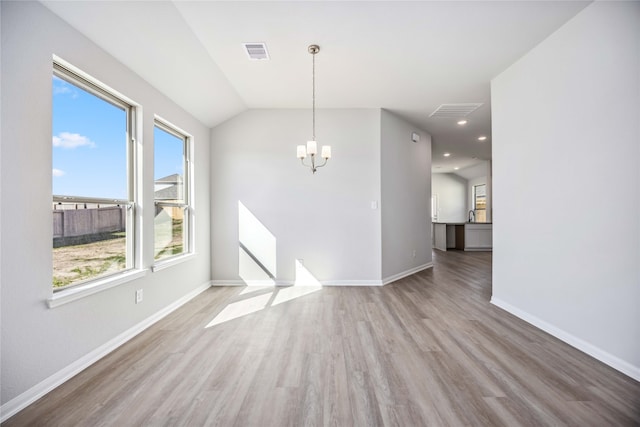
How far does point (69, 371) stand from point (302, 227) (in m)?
2.96

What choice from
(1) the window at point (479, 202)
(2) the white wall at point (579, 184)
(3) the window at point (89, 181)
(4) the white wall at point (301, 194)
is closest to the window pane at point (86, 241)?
(3) the window at point (89, 181)

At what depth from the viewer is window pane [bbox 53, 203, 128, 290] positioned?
6.57 feet

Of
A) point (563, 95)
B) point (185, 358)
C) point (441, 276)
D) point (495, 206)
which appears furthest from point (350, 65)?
point (441, 276)

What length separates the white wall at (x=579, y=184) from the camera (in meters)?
1.94

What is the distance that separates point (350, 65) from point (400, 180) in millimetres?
2271

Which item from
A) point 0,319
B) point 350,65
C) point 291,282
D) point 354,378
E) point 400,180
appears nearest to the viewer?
point 0,319

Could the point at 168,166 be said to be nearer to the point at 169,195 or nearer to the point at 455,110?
the point at 169,195

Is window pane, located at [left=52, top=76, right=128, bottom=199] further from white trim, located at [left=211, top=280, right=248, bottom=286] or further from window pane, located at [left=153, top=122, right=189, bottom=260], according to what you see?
white trim, located at [left=211, top=280, right=248, bottom=286]

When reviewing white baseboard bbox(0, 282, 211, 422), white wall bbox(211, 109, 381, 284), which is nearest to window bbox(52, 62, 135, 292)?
white baseboard bbox(0, 282, 211, 422)

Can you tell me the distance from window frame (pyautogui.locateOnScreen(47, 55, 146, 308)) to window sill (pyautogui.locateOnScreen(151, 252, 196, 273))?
0.23 metres

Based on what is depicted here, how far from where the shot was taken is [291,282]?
14.1ft

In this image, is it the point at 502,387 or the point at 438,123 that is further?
the point at 438,123

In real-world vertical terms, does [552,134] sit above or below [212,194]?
above

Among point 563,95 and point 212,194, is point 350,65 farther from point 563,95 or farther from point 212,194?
point 212,194
